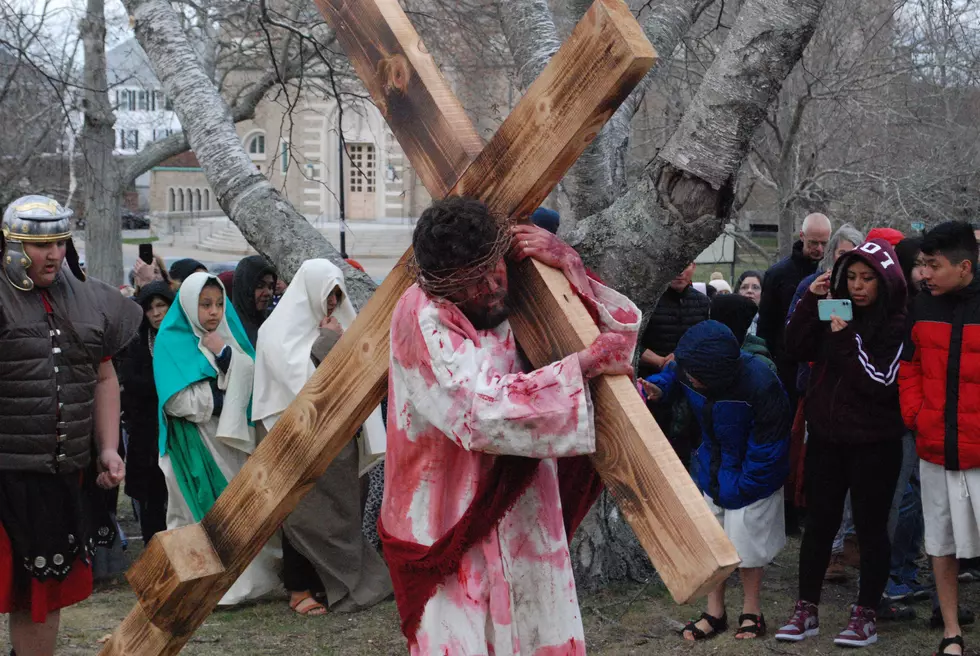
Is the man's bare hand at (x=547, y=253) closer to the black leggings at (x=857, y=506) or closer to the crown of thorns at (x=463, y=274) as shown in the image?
the crown of thorns at (x=463, y=274)

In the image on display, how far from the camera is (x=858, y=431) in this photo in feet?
16.7

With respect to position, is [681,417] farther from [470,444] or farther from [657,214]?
[470,444]

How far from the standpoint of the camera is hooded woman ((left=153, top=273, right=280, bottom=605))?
600cm

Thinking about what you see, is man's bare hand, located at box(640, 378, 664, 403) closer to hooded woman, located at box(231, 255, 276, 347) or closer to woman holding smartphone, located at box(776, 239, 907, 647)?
woman holding smartphone, located at box(776, 239, 907, 647)

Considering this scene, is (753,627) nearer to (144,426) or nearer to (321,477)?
(321,477)

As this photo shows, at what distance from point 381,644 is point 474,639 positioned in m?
2.55

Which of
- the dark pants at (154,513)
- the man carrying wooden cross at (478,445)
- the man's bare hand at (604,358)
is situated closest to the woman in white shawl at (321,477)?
the dark pants at (154,513)

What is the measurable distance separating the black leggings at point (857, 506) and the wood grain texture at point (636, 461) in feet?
9.46

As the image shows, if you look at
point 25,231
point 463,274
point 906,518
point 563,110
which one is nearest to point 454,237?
point 463,274

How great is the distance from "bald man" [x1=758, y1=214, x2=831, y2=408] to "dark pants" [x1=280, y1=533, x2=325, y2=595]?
3097 millimetres

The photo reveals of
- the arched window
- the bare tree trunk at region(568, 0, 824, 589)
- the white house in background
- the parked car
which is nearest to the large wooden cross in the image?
the bare tree trunk at region(568, 0, 824, 589)

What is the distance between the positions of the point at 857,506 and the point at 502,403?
126 inches

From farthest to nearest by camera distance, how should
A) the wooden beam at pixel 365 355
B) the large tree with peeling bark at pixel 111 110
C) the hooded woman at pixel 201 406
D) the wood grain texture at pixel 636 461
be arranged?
1. the large tree with peeling bark at pixel 111 110
2. the hooded woman at pixel 201 406
3. the wooden beam at pixel 365 355
4. the wood grain texture at pixel 636 461

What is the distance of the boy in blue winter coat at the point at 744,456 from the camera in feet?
16.6
